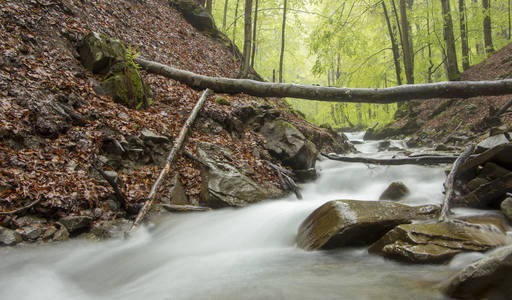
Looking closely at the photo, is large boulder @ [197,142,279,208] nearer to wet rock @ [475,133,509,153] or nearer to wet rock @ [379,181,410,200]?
wet rock @ [379,181,410,200]

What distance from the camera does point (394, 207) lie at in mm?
3697

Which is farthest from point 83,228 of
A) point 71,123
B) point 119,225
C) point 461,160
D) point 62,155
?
point 461,160

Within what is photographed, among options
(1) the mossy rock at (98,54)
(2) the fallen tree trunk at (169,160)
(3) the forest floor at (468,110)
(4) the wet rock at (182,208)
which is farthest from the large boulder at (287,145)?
(3) the forest floor at (468,110)

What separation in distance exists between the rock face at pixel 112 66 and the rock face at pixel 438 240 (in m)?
5.46

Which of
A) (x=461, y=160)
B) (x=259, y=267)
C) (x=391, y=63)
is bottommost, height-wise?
(x=259, y=267)

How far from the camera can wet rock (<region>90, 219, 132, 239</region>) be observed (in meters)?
3.65

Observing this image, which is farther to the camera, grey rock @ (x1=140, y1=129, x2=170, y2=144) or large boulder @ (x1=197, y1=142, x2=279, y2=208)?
large boulder @ (x1=197, y1=142, x2=279, y2=208)

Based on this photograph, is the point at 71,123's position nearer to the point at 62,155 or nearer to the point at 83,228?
the point at 62,155

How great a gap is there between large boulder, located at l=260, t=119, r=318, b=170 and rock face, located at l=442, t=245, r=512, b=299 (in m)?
5.24

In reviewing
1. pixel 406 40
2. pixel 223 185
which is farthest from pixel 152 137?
pixel 406 40

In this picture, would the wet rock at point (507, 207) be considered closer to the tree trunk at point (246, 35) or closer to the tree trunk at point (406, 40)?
the tree trunk at point (246, 35)

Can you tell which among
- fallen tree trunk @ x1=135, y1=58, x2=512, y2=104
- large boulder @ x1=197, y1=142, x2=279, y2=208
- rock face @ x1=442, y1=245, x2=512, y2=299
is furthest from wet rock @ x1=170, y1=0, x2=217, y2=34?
rock face @ x1=442, y1=245, x2=512, y2=299

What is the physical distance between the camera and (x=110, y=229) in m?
3.77

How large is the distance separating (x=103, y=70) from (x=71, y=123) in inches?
72.6
